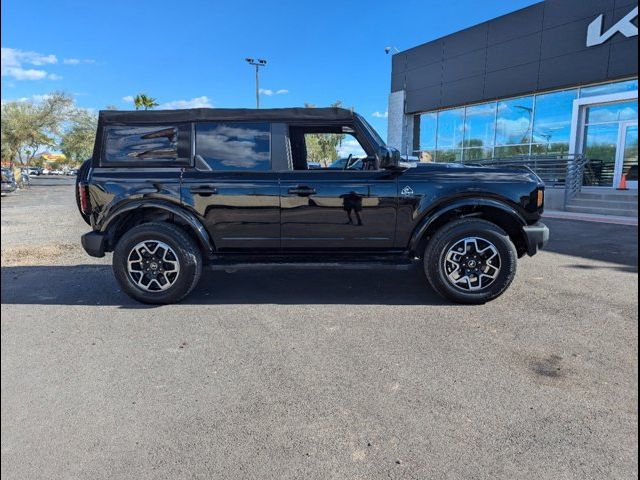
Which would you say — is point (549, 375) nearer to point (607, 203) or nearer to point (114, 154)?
point (114, 154)

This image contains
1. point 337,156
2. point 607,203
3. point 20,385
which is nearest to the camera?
point 20,385

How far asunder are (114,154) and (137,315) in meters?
1.61

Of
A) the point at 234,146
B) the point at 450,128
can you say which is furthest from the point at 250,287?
the point at 450,128

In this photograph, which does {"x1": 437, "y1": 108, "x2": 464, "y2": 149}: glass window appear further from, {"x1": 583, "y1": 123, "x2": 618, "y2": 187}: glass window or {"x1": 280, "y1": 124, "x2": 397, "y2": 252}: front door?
{"x1": 280, "y1": 124, "x2": 397, "y2": 252}: front door

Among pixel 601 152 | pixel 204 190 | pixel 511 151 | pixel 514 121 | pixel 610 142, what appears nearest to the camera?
pixel 204 190

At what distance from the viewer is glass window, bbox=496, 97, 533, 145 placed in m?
17.3

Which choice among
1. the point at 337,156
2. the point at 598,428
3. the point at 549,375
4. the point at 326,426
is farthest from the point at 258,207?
the point at 598,428

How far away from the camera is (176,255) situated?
4.23m

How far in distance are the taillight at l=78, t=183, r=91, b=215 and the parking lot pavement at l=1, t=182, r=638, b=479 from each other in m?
0.96

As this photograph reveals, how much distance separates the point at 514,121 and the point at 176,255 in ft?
56.5

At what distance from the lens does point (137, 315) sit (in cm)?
407

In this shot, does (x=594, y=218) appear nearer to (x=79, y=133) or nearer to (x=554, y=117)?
(x=554, y=117)

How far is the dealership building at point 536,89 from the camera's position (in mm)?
14256

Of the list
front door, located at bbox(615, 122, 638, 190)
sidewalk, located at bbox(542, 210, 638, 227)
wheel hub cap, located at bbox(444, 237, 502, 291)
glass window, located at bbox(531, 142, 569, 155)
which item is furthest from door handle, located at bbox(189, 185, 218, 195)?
glass window, located at bbox(531, 142, 569, 155)
